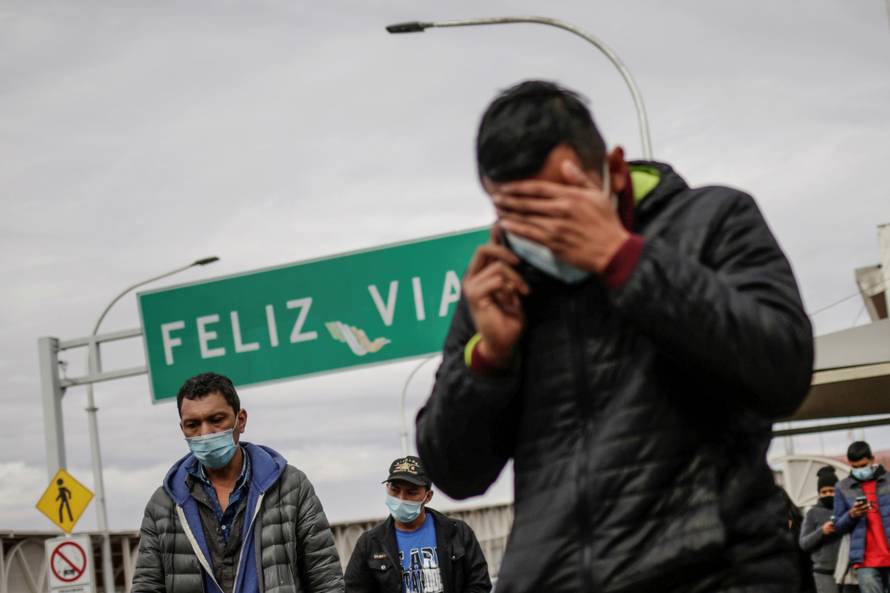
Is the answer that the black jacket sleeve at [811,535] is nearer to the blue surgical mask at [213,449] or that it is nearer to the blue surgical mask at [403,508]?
the blue surgical mask at [403,508]

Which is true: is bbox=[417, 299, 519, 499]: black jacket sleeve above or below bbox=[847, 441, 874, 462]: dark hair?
below

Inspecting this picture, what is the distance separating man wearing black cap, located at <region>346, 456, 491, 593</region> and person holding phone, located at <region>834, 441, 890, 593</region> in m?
5.36

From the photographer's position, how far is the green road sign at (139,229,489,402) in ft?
62.2

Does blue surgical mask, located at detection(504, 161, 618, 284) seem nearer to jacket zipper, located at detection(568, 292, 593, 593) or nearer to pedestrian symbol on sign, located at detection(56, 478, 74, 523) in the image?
jacket zipper, located at detection(568, 292, 593, 593)

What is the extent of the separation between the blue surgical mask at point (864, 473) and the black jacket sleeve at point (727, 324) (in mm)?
11717

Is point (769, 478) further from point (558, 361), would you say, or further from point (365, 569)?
point (365, 569)

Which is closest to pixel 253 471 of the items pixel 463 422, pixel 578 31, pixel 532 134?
pixel 463 422

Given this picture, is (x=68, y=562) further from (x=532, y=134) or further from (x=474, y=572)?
(x=532, y=134)

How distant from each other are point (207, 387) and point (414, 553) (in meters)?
3.24

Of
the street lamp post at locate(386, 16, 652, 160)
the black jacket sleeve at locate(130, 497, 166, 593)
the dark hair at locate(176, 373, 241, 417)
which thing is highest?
the street lamp post at locate(386, 16, 652, 160)

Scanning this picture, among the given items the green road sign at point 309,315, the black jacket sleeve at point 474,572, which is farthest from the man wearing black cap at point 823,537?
the black jacket sleeve at point 474,572

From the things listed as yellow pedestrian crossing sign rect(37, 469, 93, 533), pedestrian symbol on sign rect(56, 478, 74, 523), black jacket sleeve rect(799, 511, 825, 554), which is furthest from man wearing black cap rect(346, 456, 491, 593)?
pedestrian symbol on sign rect(56, 478, 74, 523)

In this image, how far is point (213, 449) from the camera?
6227 mm

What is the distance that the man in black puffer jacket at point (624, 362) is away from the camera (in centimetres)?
218
